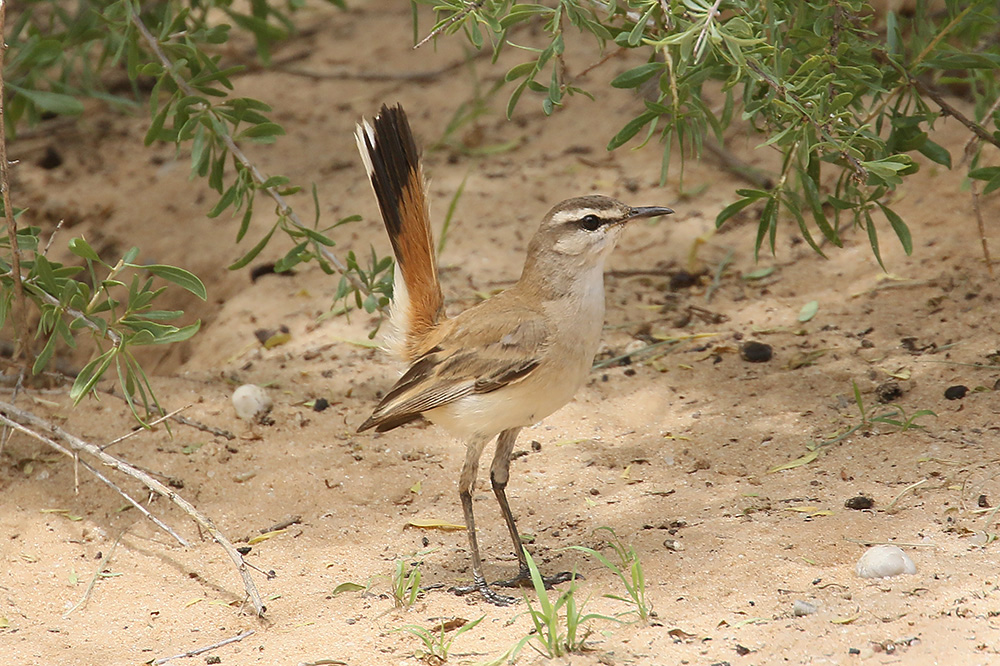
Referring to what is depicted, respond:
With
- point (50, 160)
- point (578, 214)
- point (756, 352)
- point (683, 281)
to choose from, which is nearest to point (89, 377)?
point (578, 214)

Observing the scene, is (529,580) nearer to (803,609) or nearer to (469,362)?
(469,362)

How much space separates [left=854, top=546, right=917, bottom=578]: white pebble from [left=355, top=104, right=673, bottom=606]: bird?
1.14 metres

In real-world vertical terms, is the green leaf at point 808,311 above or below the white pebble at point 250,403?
below

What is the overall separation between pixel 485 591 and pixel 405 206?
1698 millimetres

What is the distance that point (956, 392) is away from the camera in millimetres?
4812

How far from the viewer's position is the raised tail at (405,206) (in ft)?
15.1

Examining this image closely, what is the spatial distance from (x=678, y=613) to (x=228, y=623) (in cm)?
166

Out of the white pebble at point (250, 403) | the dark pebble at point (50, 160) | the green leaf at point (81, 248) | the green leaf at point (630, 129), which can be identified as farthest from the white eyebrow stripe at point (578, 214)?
the dark pebble at point (50, 160)

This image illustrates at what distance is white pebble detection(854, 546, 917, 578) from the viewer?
3547mm

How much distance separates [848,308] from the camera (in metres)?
5.96

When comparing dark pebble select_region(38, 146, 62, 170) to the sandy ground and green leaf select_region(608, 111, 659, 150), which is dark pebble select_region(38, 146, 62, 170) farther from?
green leaf select_region(608, 111, 659, 150)

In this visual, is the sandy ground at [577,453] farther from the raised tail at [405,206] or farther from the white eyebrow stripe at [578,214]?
the white eyebrow stripe at [578,214]

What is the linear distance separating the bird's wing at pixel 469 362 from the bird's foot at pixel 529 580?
2.49 ft

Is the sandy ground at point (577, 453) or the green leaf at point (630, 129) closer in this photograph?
the sandy ground at point (577, 453)
